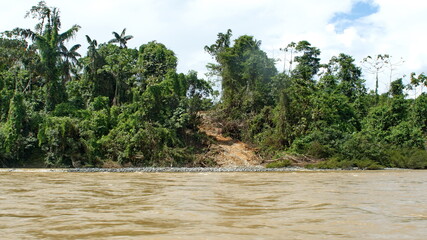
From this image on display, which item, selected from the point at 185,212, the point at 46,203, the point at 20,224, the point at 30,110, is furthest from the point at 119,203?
the point at 30,110

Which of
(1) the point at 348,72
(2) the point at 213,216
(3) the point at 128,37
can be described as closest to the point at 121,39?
(3) the point at 128,37

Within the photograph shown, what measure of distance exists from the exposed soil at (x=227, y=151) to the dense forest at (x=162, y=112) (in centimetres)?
75

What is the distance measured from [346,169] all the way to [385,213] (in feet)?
55.2

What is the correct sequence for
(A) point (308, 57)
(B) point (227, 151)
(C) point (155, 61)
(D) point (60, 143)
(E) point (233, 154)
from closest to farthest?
(D) point (60, 143), (E) point (233, 154), (B) point (227, 151), (C) point (155, 61), (A) point (308, 57)

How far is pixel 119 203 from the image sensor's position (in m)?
7.86

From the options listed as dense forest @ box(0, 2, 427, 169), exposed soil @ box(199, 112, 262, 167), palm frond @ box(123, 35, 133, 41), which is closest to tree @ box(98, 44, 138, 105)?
dense forest @ box(0, 2, 427, 169)

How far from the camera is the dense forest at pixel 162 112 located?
2345 centimetres

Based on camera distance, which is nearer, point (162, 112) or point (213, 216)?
point (213, 216)

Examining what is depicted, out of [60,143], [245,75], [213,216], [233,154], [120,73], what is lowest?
[213,216]

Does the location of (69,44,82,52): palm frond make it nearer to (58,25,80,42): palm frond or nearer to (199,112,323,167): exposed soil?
(58,25,80,42): palm frond

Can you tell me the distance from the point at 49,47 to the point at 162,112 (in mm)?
9279

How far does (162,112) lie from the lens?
2675cm

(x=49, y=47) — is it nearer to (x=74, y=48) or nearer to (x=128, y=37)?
(x=74, y=48)

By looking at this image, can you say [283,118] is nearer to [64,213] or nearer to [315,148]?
[315,148]
